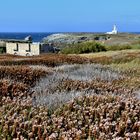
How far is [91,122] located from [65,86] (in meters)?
5.10

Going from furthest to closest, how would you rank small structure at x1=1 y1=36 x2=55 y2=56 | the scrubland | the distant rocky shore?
the distant rocky shore < small structure at x1=1 y1=36 x2=55 y2=56 < the scrubland

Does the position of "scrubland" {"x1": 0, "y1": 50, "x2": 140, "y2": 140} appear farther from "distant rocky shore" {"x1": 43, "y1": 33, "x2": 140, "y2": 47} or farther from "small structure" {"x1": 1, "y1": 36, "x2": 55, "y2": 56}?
"distant rocky shore" {"x1": 43, "y1": 33, "x2": 140, "y2": 47}

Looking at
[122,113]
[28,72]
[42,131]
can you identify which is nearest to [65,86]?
[28,72]

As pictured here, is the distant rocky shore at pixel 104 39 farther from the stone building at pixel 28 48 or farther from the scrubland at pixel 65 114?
the scrubland at pixel 65 114

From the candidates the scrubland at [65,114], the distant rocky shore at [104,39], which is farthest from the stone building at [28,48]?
the scrubland at [65,114]

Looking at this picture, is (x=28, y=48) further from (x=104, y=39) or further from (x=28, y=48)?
(x=104, y=39)

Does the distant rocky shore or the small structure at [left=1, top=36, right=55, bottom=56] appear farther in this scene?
the distant rocky shore

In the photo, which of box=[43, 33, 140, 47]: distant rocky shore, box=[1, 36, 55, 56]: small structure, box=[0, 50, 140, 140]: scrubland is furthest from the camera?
box=[43, 33, 140, 47]: distant rocky shore

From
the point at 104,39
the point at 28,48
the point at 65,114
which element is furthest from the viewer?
the point at 104,39

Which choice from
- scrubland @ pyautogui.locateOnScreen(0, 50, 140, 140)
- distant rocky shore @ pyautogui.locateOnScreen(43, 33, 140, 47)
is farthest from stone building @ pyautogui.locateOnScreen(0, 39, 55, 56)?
scrubland @ pyautogui.locateOnScreen(0, 50, 140, 140)

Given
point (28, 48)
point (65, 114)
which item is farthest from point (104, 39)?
point (65, 114)

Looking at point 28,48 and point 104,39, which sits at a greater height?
point 28,48

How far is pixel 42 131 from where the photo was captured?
7.15m

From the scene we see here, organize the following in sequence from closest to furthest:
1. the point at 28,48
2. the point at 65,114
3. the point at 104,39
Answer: the point at 65,114, the point at 28,48, the point at 104,39
